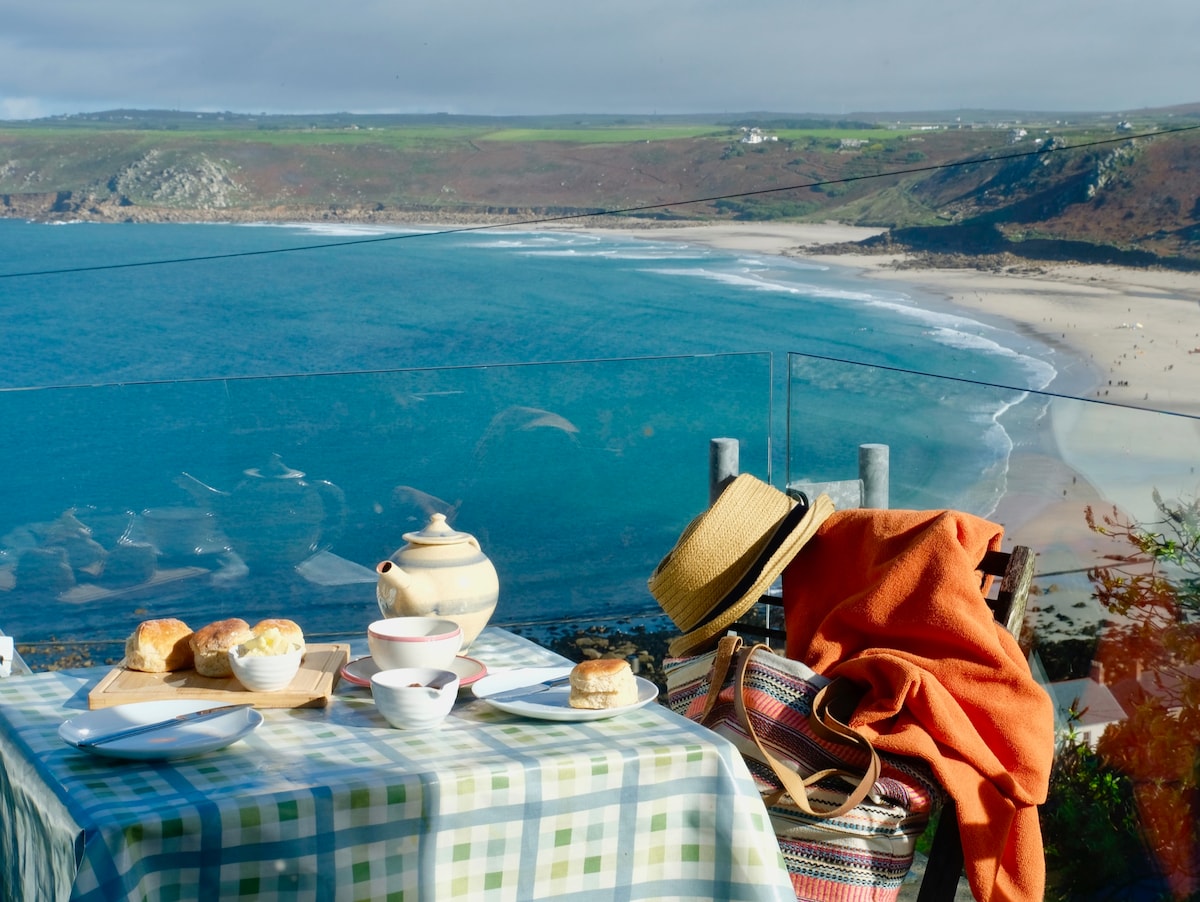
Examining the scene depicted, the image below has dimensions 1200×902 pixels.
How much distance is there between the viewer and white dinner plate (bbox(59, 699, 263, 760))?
1.19 meters

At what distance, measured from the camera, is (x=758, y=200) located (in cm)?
5681

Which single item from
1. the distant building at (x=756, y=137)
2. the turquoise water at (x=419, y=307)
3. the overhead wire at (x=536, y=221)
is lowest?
the turquoise water at (x=419, y=307)

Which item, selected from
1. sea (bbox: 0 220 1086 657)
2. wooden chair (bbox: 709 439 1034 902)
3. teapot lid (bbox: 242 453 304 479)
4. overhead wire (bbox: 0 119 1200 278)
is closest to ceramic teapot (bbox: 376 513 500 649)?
wooden chair (bbox: 709 439 1034 902)

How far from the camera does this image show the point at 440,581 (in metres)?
1.65

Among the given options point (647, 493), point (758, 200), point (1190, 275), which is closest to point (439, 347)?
point (758, 200)

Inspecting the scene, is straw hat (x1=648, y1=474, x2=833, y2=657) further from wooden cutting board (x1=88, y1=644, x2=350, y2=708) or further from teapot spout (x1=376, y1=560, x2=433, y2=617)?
wooden cutting board (x1=88, y1=644, x2=350, y2=708)

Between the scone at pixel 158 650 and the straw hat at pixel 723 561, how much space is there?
906 millimetres

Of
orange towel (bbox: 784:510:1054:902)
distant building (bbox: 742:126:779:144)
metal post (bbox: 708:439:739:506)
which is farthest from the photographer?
distant building (bbox: 742:126:779:144)

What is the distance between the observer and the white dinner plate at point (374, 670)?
1.48 m

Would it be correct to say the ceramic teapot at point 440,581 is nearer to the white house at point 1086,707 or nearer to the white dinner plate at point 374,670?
the white dinner plate at point 374,670

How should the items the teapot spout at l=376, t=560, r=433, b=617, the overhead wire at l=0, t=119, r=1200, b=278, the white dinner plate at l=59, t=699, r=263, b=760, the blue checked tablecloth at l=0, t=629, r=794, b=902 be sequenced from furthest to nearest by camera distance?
the overhead wire at l=0, t=119, r=1200, b=278 → the teapot spout at l=376, t=560, r=433, b=617 → the white dinner plate at l=59, t=699, r=263, b=760 → the blue checked tablecloth at l=0, t=629, r=794, b=902

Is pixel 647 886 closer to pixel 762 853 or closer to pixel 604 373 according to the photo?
pixel 762 853

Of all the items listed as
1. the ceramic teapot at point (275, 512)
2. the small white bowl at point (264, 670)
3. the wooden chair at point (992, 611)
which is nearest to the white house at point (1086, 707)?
the wooden chair at point (992, 611)

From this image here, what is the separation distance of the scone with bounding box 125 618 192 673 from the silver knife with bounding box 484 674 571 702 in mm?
397
